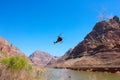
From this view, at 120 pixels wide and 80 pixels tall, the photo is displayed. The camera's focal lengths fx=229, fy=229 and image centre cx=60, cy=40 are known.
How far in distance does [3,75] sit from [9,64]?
4420mm

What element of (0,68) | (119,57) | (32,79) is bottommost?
(32,79)

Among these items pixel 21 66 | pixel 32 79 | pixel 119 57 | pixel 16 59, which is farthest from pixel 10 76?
pixel 119 57

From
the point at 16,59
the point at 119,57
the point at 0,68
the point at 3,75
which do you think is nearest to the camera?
the point at 3,75

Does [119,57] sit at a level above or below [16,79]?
above

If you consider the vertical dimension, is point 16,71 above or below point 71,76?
below

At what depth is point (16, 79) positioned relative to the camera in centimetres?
1734

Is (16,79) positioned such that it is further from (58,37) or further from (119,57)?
(119,57)

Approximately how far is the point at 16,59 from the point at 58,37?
16.7 meters

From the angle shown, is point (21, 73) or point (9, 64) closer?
point (21, 73)

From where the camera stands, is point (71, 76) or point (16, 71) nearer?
point (16, 71)

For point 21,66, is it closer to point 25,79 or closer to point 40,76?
point 40,76

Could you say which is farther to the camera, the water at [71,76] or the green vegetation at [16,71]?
the water at [71,76]

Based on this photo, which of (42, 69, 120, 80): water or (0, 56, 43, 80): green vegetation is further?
(42, 69, 120, 80): water

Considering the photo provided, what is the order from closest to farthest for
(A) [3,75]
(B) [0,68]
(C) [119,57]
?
(A) [3,75] → (B) [0,68] → (C) [119,57]
